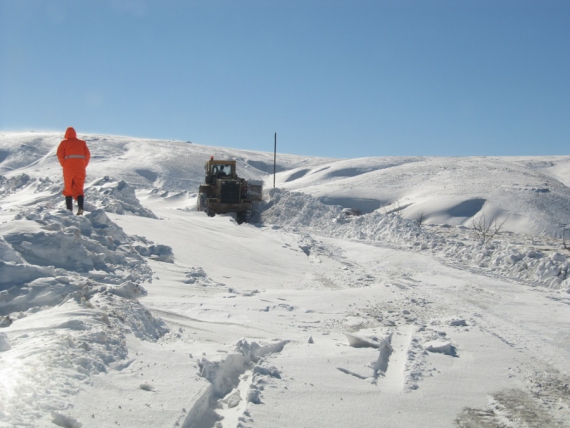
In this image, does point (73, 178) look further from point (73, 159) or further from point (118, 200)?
point (118, 200)

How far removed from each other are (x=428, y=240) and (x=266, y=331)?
8.86 m

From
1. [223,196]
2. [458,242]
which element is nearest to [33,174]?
[223,196]

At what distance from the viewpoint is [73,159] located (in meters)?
8.76

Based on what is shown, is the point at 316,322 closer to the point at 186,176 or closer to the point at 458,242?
the point at 458,242

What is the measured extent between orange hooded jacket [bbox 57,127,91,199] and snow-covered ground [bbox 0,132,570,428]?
1.18m

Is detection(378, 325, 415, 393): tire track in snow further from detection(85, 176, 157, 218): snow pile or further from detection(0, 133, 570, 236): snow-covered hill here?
detection(0, 133, 570, 236): snow-covered hill

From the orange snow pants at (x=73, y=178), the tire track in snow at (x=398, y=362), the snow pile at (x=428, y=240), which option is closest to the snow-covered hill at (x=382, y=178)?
the snow pile at (x=428, y=240)

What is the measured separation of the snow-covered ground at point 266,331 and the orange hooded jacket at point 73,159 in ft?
3.88

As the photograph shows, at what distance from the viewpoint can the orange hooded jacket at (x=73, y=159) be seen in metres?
8.73

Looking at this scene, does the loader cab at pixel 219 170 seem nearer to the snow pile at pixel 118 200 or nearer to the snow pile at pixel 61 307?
the snow pile at pixel 118 200

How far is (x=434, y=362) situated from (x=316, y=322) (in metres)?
1.45

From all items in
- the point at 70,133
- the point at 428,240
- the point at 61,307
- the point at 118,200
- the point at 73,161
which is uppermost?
the point at 70,133

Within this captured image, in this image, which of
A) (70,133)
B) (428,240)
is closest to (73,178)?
(70,133)

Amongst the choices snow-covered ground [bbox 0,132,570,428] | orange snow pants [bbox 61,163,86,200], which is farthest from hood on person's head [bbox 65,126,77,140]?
snow-covered ground [bbox 0,132,570,428]
